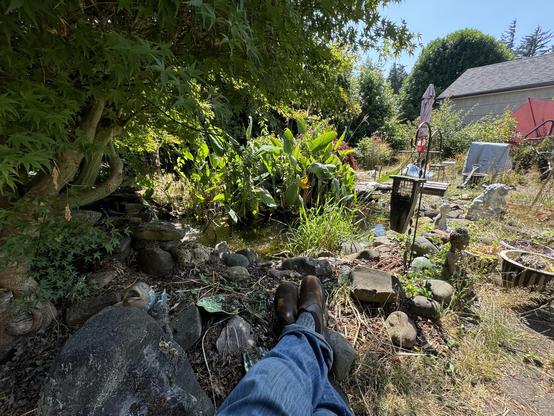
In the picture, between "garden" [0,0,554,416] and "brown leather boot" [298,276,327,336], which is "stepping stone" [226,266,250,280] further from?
"brown leather boot" [298,276,327,336]

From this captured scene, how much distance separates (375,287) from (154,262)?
1350 mm

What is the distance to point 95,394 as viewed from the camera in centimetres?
91

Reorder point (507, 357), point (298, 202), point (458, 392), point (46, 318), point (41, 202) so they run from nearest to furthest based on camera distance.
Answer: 1. point (41, 202)
2. point (46, 318)
3. point (458, 392)
4. point (507, 357)
5. point (298, 202)

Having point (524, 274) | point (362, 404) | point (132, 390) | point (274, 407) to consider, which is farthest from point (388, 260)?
point (132, 390)

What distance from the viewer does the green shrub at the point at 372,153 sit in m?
8.94

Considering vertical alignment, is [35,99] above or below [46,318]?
above

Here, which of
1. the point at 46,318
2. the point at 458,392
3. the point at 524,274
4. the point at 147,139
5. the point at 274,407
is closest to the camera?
the point at 274,407

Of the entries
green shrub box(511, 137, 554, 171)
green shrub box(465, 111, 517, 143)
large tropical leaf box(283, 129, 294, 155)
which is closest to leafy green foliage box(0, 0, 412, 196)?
large tropical leaf box(283, 129, 294, 155)

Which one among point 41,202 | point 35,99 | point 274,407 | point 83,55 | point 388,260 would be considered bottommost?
point 388,260

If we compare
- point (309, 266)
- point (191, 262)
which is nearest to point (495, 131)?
point (309, 266)

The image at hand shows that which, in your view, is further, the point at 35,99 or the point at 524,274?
the point at 524,274

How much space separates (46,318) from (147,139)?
1.18 meters

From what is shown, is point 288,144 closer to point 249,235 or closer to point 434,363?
point 249,235

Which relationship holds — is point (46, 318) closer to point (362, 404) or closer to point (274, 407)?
point (274, 407)
